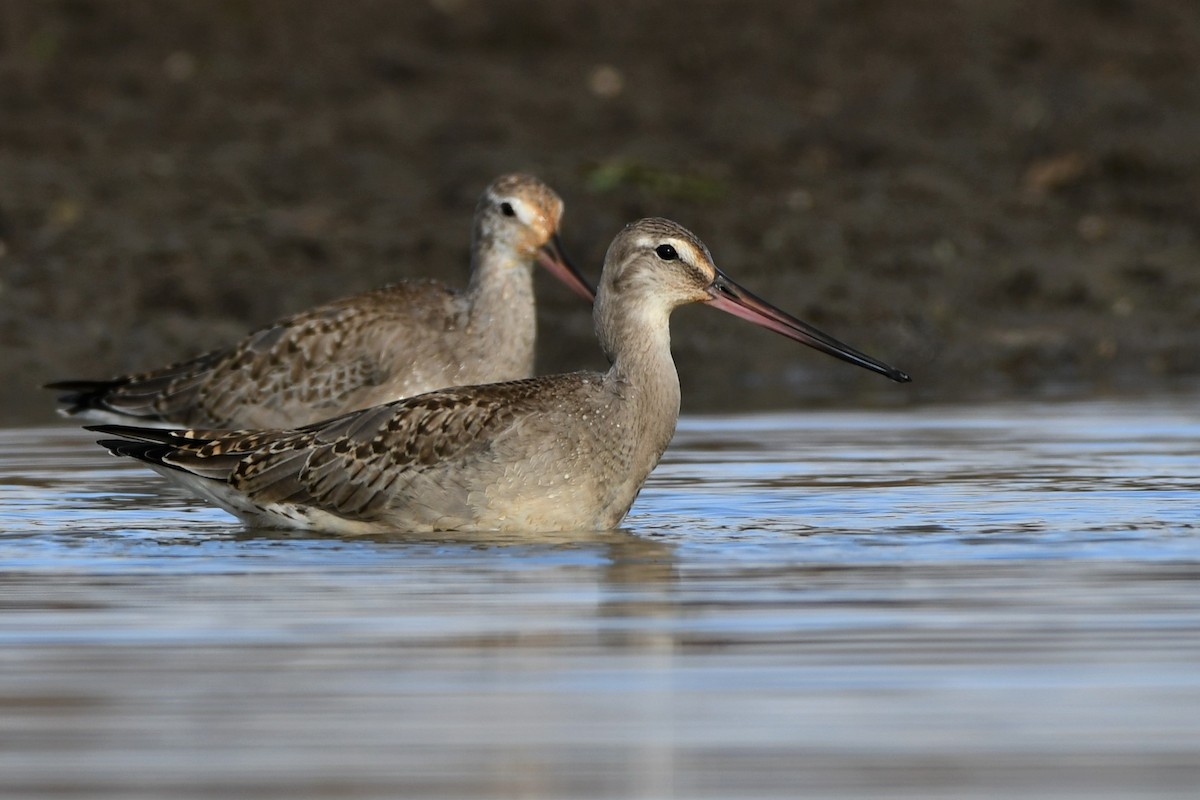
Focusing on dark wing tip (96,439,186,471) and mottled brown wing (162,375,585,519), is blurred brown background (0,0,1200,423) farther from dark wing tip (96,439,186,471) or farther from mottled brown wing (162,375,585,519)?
mottled brown wing (162,375,585,519)

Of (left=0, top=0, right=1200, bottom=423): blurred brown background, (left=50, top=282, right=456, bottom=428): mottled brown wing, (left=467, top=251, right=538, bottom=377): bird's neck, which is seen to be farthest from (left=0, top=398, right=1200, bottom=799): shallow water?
(left=0, top=0, right=1200, bottom=423): blurred brown background

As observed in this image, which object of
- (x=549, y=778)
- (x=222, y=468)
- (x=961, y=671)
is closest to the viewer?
(x=549, y=778)

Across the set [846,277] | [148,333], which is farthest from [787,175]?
[148,333]

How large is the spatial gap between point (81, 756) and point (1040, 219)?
1430 centimetres

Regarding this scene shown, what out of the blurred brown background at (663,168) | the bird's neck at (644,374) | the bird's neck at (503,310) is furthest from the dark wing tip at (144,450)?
the blurred brown background at (663,168)

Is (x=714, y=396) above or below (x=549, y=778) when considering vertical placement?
above

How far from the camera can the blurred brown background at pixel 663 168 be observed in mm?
17281

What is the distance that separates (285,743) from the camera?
5.87 meters

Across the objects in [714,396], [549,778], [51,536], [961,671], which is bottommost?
[549,778]

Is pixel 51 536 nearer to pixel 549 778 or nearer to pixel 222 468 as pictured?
pixel 222 468

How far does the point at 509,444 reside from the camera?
9.69 m

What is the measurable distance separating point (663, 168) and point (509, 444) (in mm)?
9931

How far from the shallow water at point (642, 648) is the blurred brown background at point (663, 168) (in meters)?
5.56

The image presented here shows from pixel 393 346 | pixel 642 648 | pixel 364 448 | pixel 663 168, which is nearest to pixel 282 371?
pixel 393 346
